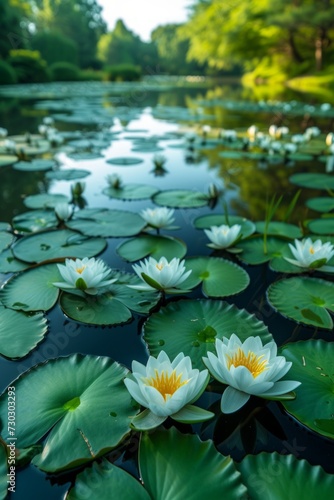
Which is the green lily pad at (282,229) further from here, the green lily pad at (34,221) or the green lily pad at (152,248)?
the green lily pad at (34,221)

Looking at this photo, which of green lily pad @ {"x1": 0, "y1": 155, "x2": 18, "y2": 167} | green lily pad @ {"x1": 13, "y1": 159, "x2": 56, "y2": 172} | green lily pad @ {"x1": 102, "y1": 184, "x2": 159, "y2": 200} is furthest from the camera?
green lily pad @ {"x1": 0, "y1": 155, "x2": 18, "y2": 167}

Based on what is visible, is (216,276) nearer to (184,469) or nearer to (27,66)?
(184,469)

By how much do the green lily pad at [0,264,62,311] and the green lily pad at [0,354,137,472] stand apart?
0.29m

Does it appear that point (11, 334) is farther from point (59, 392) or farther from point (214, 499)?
point (214, 499)

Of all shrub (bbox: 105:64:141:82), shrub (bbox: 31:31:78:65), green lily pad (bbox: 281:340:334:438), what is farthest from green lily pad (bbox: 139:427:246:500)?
shrub (bbox: 31:31:78:65)

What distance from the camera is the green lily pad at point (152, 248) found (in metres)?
1.42

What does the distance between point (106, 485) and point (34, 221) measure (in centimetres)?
137

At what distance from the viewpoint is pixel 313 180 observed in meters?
2.54

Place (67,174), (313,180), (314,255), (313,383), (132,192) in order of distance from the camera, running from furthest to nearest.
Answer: (67,174) < (313,180) < (132,192) < (314,255) < (313,383)

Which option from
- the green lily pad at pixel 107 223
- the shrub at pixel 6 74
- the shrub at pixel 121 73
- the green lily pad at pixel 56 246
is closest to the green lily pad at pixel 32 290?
the green lily pad at pixel 56 246

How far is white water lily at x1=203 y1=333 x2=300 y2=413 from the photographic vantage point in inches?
27.6

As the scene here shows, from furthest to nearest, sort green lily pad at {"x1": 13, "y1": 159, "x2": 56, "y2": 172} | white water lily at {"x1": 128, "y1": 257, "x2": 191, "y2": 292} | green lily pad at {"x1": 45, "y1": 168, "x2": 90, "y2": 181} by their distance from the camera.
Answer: green lily pad at {"x1": 13, "y1": 159, "x2": 56, "y2": 172} < green lily pad at {"x1": 45, "y1": 168, "x2": 90, "y2": 181} < white water lily at {"x1": 128, "y1": 257, "x2": 191, "y2": 292}

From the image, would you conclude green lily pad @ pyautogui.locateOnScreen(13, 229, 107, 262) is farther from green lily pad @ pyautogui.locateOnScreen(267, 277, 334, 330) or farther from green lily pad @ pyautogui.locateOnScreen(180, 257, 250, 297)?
green lily pad @ pyautogui.locateOnScreen(267, 277, 334, 330)

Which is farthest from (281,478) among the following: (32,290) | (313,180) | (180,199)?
(313,180)
